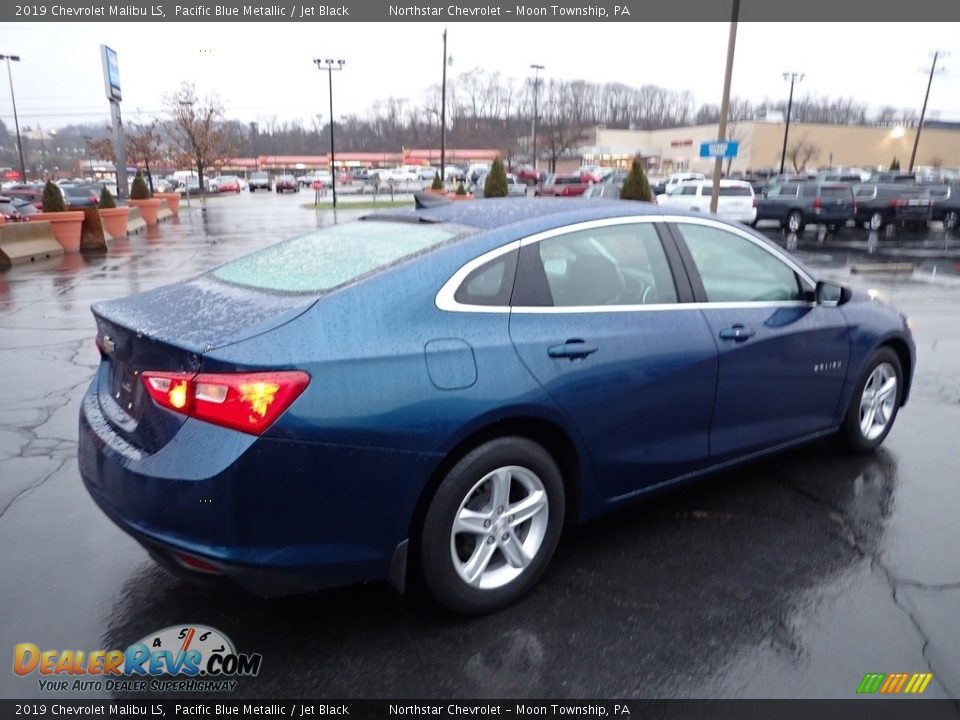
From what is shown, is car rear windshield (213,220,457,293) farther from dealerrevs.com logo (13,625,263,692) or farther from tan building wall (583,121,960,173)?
tan building wall (583,121,960,173)

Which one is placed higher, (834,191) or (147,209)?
(834,191)

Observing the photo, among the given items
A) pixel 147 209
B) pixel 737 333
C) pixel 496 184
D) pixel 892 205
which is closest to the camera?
pixel 737 333

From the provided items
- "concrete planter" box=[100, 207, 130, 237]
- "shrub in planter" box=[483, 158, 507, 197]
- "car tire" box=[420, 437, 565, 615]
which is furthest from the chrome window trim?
"shrub in planter" box=[483, 158, 507, 197]

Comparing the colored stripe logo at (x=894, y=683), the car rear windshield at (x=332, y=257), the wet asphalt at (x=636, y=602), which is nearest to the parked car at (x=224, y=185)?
the wet asphalt at (x=636, y=602)

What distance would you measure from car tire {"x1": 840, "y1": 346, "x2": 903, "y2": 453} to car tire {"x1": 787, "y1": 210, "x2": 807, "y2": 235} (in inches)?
819

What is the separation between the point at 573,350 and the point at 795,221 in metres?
23.4

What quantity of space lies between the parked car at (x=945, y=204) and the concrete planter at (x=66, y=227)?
25.8 metres

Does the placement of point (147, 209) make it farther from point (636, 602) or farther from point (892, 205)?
point (636, 602)

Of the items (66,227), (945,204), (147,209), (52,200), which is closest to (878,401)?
(66,227)

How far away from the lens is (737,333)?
142 inches

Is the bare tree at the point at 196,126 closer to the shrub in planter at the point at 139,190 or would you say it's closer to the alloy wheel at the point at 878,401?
the shrub in planter at the point at 139,190

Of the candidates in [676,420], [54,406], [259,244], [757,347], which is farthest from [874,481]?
[259,244]

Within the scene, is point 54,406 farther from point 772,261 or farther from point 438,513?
point 772,261

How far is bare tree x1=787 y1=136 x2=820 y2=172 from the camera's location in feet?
282
